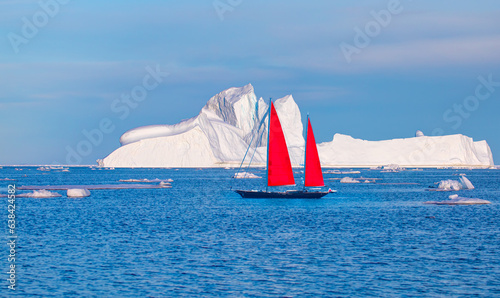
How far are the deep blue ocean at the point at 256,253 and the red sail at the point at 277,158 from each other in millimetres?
5487

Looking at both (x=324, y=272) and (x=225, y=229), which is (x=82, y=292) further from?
(x=225, y=229)

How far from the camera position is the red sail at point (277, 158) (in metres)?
45.9

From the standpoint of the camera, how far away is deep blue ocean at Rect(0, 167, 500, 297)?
1755 centimetres

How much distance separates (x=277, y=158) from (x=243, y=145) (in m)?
119

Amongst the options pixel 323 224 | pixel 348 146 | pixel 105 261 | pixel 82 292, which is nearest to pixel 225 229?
pixel 323 224

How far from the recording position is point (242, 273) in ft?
63.5

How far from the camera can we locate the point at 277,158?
46.5 meters

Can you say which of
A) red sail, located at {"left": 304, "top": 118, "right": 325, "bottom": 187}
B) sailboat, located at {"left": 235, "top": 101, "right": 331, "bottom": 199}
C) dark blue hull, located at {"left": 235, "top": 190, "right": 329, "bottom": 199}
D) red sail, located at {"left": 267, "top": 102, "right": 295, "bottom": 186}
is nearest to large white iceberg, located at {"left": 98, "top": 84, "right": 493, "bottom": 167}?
red sail, located at {"left": 304, "top": 118, "right": 325, "bottom": 187}

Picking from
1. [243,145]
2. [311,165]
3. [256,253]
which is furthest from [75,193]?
[243,145]

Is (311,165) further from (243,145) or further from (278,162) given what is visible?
(243,145)

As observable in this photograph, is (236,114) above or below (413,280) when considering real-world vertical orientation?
above

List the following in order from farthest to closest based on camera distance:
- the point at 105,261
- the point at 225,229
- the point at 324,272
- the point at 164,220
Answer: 1. the point at 164,220
2. the point at 225,229
3. the point at 105,261
4. the point at 324,272

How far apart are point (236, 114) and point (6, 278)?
152332 mm

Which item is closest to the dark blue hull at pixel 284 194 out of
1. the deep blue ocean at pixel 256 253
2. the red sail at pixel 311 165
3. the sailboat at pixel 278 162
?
the sailboat at pixel 278 162
